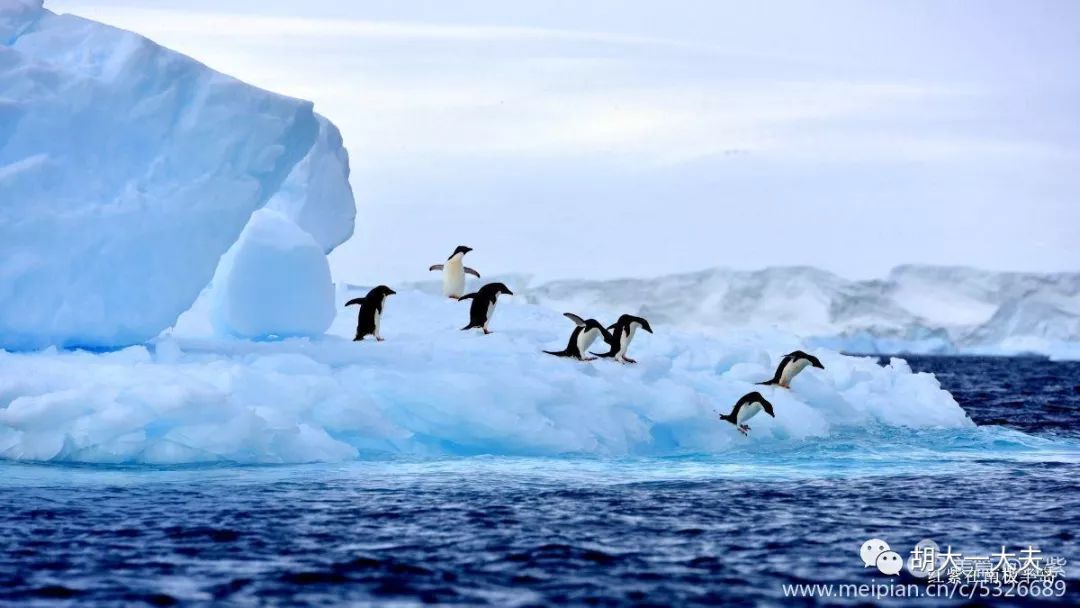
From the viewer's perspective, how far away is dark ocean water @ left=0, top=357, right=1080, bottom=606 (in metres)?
6.55

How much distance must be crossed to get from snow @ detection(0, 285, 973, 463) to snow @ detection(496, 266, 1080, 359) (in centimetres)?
4239

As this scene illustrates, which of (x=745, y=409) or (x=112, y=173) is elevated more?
(x=112, y=173)

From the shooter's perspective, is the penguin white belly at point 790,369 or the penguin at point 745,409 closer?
the penguin at point 745,409

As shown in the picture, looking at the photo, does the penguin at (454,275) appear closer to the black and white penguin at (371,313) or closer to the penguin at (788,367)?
the black and white penguin at (371,313)

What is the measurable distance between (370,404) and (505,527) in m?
3.74

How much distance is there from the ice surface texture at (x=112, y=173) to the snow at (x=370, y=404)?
0.70m

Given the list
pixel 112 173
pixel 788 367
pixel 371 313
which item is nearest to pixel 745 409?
pixel 788 367

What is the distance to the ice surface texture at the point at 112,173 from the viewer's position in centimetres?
1333

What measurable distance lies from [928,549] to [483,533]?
2722 millimetres

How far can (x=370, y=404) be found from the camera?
11.8m

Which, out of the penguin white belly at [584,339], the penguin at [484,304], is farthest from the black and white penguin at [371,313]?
the penguin white belly at [584,339]

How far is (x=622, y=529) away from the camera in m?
8.34

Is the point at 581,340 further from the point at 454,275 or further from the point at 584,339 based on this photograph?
the point at 454,275

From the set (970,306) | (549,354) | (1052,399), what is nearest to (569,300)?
(970,306)
